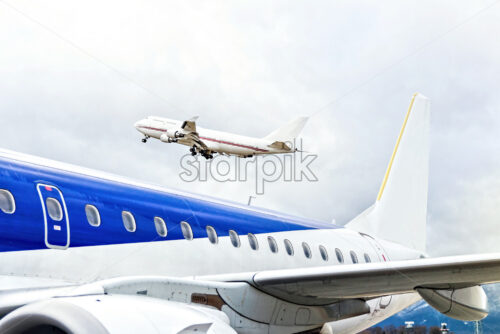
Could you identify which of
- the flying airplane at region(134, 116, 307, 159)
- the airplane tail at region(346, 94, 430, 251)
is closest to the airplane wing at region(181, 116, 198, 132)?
the flying airplane at region(134, 116, 307, 159)

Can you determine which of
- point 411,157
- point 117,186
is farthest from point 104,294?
point 411,157

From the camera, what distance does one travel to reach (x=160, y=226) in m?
8.62

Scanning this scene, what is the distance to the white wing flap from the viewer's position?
26.7 feet

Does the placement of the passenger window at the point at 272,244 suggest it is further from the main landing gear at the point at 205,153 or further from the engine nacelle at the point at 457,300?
the main landing gear at the point at 205,153

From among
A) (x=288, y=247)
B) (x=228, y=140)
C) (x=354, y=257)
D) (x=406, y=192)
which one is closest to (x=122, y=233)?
(x=288, y=247)

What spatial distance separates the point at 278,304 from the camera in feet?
29.9

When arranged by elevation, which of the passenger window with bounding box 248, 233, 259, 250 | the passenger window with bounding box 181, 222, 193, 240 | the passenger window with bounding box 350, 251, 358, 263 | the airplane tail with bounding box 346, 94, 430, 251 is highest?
the airplane tail with bounding box 346, 94, 430, 251

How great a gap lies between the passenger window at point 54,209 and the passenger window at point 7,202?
1.48ft

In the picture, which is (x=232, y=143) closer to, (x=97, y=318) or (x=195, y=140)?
(x=195, y=140)

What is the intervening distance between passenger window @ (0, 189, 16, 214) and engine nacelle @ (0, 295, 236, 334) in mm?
1405

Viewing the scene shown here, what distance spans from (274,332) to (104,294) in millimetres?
3796

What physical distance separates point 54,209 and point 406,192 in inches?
485

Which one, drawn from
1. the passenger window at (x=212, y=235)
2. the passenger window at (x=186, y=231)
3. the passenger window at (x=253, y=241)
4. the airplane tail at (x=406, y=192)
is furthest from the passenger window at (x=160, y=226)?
the airplane tail at (x=406, y=192)

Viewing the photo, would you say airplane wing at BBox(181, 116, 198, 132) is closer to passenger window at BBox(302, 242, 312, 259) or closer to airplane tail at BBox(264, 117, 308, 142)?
airplane tail at BBox(264, 117, 308, 142)
